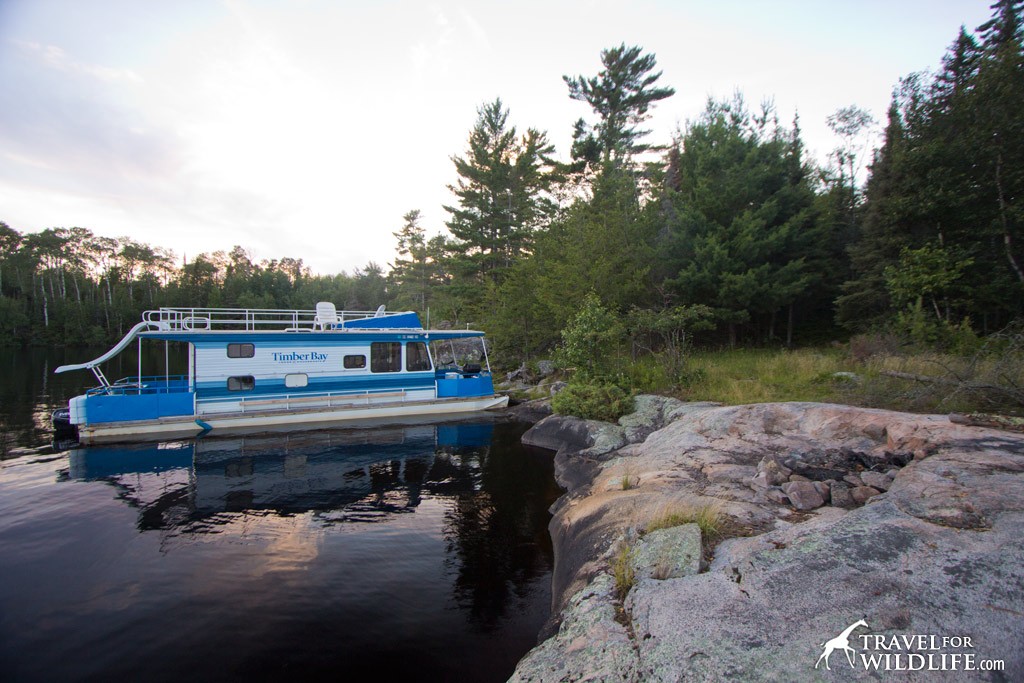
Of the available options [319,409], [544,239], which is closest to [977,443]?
[319,409]

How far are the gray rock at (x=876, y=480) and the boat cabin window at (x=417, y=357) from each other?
14.0 meters

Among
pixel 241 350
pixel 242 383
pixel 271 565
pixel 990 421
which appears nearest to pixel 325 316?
pixel 241 350

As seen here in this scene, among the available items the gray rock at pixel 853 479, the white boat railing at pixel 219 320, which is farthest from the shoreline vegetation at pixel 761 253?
the white boat railing at pixel 219 320

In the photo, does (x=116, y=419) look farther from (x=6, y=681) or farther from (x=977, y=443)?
(x=977, y=443)

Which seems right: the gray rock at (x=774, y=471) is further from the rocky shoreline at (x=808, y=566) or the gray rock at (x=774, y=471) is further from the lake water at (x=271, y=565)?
the lake water at (x=271, y=565)

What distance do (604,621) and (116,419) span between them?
15.4 metres

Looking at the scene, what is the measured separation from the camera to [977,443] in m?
5.74

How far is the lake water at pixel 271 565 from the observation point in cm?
481

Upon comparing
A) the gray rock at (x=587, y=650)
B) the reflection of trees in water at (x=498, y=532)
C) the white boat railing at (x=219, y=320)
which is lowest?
the reflection of trees in water at (x=498, y=532)

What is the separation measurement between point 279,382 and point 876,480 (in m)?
15.8

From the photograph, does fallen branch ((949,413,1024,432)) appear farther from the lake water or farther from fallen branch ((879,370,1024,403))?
the lake water

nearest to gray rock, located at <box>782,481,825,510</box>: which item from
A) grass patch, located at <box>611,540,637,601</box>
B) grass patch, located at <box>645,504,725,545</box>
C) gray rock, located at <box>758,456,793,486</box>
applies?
gray rock, located at <box>758,456,793,486</box>

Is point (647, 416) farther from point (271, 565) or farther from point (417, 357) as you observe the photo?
point (271, 565)

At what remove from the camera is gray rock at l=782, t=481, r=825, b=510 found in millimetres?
5461
